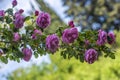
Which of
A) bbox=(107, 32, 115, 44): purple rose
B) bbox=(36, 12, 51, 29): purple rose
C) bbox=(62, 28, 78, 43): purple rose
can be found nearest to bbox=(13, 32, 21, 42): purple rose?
bbox=(36, 12, 51, 29): purple rose

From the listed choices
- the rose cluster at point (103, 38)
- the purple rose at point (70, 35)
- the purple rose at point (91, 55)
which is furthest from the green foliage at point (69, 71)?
the purple rose at point (70, 35)

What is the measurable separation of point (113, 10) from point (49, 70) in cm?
→ 1818

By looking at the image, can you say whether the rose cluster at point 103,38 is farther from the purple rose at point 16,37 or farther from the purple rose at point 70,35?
the purple rose at point 16,37

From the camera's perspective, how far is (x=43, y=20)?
3654 millimetres

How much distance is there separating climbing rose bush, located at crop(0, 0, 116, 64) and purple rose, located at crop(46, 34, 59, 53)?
7 cm

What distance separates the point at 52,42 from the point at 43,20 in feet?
0.81

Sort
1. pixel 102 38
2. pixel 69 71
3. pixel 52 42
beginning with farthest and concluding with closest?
pixel 69 71 < pixel 102 38 < pixel 52 42

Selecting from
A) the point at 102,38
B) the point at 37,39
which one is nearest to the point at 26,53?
the point at 37,39

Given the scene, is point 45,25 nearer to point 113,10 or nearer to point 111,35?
point 111,35

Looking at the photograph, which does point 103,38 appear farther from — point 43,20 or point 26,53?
point 26,53

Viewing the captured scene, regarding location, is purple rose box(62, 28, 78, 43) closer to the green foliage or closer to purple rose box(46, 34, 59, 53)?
purple rose box(46, 34, 59, 53)

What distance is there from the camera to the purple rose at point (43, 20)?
11.9 feet

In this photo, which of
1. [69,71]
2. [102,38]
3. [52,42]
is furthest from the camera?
[69,71]

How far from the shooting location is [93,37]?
374cm
